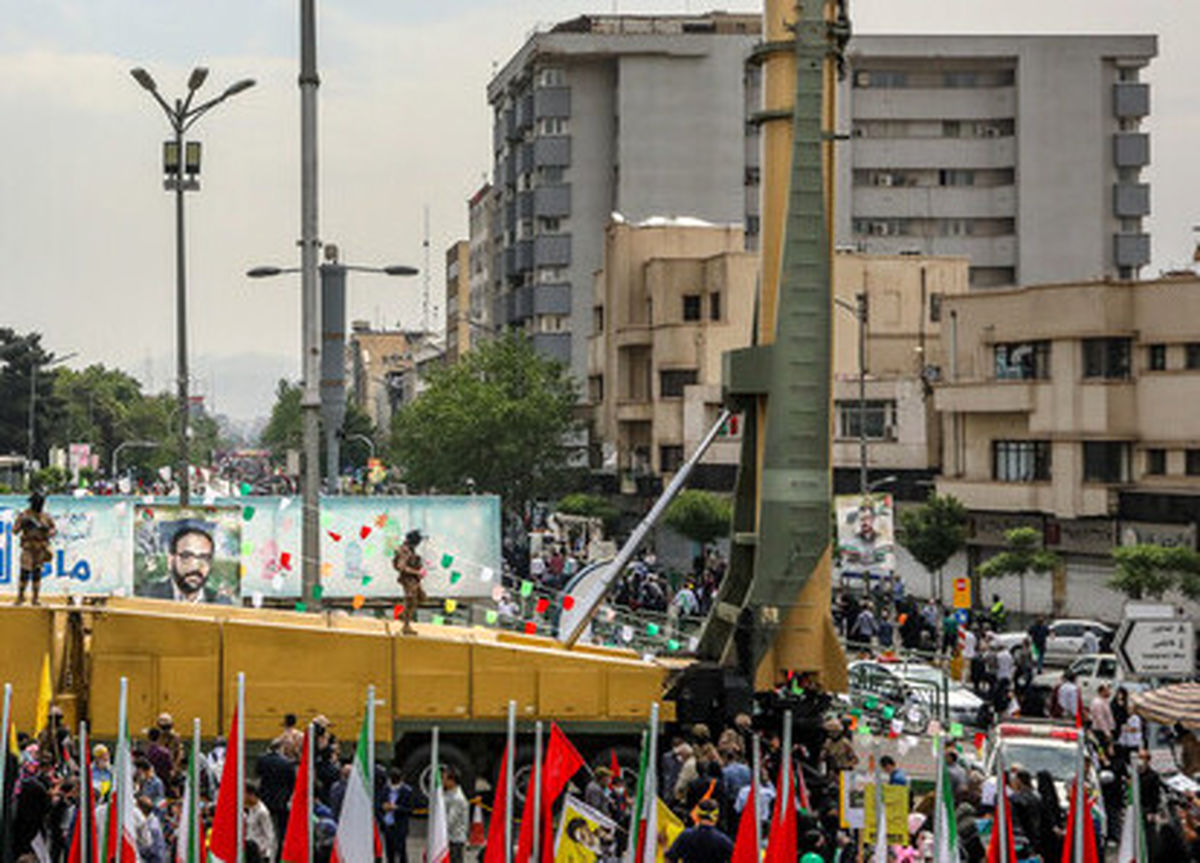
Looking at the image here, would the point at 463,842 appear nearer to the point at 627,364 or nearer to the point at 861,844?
the point at 861,844

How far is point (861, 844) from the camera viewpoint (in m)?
17.0

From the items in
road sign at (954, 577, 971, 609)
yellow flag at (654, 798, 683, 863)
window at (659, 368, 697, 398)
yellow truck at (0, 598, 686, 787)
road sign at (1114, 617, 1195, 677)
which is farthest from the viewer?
window at (659, 368, 697, 398)

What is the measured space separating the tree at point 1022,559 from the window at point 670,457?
23109 millimetres

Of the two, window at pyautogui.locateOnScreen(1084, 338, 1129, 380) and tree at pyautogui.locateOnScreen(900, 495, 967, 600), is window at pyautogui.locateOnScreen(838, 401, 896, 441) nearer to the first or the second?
tree at pyautogui.locateOnScreen(900, 495, 967, 600)

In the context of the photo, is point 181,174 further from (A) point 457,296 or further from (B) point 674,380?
(A) point 457,296

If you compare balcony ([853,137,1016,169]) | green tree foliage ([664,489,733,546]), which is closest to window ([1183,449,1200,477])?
green tree foliage ([664,489,733,546])

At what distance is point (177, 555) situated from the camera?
34.7 m

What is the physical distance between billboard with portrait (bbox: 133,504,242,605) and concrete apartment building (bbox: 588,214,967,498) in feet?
93.3

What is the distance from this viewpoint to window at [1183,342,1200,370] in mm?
46406

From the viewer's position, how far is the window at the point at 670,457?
228 ft

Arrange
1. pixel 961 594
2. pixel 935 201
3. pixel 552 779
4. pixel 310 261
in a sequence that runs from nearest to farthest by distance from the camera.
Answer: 1. pixel 552 779
2. pixel 310 261
3. pixel 961 594
4. pixel 935 201

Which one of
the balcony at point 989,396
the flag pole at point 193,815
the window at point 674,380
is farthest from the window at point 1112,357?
the flag pole at point 193,815

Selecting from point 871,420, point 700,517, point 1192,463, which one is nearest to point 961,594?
point 1192,463

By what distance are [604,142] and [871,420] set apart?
37385mm
